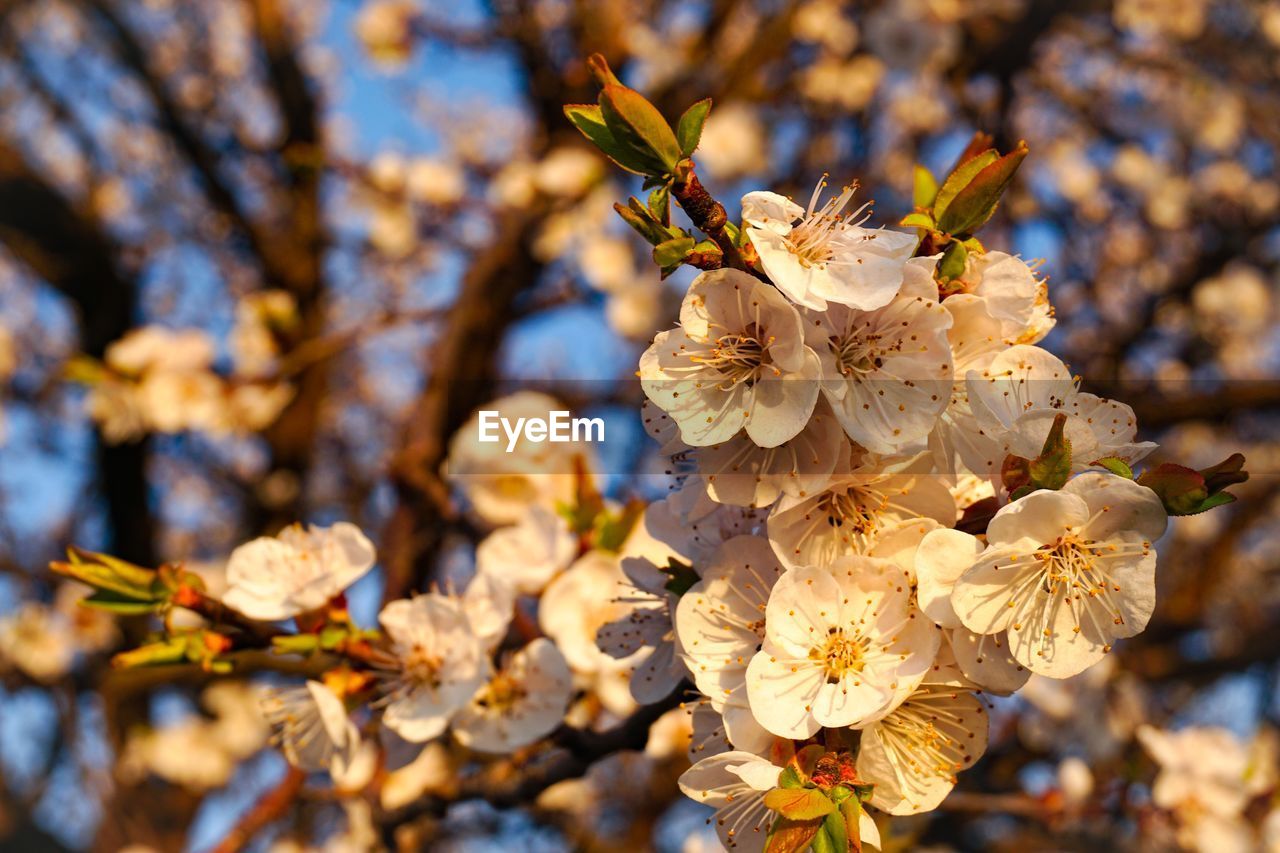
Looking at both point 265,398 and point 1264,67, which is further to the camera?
point 1264,67

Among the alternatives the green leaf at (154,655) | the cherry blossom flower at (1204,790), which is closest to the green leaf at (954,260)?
the green leaf at (154,655)

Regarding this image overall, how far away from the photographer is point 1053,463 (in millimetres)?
826

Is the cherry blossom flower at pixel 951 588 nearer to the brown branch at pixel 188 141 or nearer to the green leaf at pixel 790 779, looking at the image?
the green leaf at pixel 790 779

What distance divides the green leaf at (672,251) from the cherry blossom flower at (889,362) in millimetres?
130

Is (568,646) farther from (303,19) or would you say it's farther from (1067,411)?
(303,19)

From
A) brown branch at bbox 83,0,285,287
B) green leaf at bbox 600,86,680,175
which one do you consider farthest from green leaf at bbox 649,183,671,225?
brown branch at bbox 83,0,285,287

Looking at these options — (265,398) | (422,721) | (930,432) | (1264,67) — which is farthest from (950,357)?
(1264,67)

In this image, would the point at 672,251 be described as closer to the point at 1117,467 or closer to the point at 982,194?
the point at 982,194

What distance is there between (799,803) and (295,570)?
723 mm

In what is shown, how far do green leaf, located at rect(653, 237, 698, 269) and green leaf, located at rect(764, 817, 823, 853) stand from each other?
0.47m

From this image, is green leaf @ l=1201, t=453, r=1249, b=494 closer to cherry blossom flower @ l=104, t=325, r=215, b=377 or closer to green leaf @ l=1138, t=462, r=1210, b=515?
green leaf @ l=1138, t=462, r=1210, b=515

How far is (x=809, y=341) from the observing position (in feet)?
2.83

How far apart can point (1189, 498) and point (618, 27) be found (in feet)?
12.3

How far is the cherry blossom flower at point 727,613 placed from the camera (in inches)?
35.3
